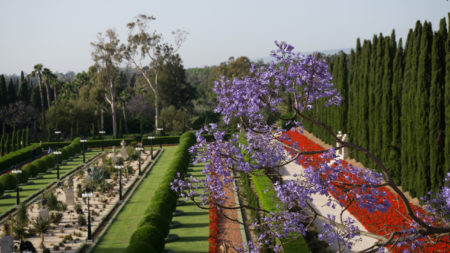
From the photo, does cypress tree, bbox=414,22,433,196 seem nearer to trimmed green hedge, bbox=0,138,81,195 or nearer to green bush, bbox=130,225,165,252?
green bush, bbox=130,225,165,252

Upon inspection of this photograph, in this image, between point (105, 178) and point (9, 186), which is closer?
point (9, 186)

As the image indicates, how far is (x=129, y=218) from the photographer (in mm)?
20891

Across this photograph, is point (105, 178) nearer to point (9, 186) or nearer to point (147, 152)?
point (9, 186)

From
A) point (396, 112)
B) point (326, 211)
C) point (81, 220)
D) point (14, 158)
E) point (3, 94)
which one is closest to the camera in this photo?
point (81, 220)

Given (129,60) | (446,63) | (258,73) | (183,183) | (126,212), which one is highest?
(129,60)

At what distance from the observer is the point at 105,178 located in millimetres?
29469

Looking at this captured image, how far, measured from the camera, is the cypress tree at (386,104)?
24.1 metres

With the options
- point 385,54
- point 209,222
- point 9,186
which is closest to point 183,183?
point 209,222

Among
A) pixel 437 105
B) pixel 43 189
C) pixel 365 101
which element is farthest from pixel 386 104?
pixel 43 189

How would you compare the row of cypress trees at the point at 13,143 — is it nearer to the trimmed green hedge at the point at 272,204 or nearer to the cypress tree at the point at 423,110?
the trimmed green hedge at the point at 272,204

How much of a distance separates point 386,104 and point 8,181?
71.2ft

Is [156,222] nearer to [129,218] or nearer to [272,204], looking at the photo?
[272,204]

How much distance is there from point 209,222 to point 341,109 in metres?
16.9

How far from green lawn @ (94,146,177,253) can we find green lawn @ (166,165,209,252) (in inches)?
70.6
